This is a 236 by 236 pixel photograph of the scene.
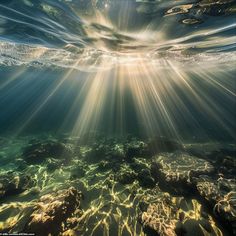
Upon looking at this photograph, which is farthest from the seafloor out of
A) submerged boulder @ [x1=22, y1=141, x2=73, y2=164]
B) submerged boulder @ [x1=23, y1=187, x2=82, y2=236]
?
submerged boulder @ [x1=22, y1=141, x2=73, y2=164]

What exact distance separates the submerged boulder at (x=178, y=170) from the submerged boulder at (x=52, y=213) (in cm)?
477

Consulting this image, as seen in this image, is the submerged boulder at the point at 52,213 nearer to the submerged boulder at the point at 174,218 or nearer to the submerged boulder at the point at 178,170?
the submerged boulder at the point at 174,218

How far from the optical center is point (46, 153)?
16.3 m

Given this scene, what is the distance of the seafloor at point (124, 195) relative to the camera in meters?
7.15

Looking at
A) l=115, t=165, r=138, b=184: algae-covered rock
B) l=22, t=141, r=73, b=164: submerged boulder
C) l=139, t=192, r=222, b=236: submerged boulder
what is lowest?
l=139, t=192, r=222, b=236: submerged boulder

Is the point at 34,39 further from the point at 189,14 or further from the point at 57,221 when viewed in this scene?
the point at 57,221

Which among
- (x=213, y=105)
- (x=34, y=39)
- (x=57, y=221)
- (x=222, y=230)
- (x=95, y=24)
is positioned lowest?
(x=222, y=230)

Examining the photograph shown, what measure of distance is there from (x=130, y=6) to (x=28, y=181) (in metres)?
10.6

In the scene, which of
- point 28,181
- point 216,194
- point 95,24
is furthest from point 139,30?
point 28,181

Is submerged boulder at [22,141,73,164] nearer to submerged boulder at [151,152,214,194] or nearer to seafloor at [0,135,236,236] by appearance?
seafloor at [0,135,236,236]

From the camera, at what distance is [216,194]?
816 centimetres

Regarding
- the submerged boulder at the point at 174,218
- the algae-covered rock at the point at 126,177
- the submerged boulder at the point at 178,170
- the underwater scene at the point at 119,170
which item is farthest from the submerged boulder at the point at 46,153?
the submerged boulder at the point at 174,218

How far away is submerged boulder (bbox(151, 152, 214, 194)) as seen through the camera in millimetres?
9766

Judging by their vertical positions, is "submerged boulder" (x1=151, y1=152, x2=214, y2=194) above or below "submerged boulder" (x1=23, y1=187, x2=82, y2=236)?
above
